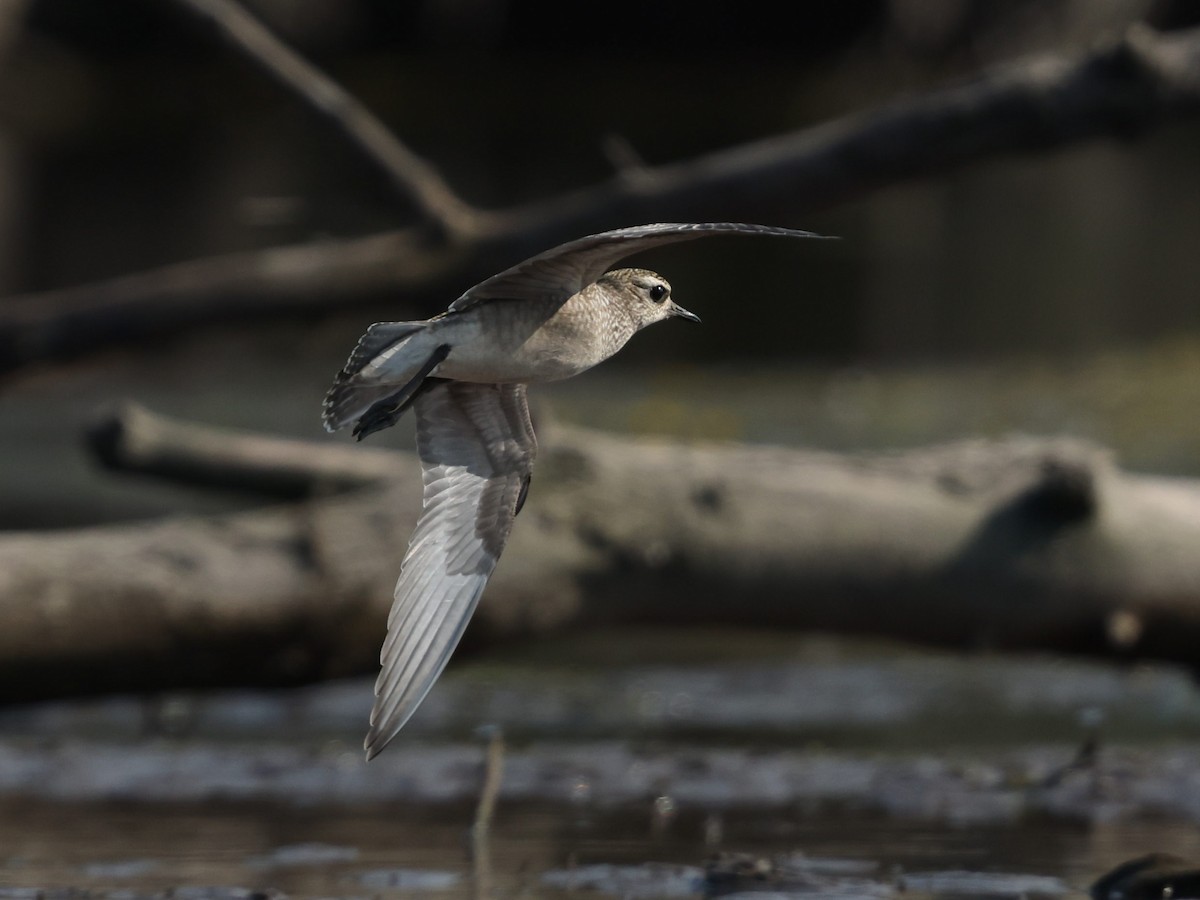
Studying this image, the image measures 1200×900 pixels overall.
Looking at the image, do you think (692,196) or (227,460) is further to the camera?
(692,196)

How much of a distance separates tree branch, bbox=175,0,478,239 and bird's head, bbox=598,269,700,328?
2059 millimetres

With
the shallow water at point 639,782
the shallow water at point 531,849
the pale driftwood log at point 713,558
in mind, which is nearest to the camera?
the shallow water at point 531,849

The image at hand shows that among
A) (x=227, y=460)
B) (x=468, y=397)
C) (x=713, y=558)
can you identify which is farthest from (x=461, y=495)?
(x=227, y=460)

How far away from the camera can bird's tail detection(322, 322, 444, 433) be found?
417cm

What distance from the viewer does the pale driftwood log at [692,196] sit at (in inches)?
246

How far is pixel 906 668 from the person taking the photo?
7.90 meters

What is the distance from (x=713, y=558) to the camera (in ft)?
19.8

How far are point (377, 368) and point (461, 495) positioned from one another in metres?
0.65

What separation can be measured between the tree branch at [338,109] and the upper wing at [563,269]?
2.41m

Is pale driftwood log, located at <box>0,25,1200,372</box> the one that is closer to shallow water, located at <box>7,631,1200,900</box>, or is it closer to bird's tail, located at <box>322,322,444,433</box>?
shallow water, located at <box>7,631,1200,900</box>

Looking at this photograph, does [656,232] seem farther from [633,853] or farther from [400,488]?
[400,488]

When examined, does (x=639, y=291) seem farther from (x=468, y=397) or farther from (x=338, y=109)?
(x=338, y=109)

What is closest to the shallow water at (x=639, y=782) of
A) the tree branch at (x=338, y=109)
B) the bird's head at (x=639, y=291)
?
the bird's head at (x=639, y=291)

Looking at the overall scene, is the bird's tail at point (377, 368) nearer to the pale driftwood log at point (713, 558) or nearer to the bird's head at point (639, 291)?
the bird's head at point (639, 291)
